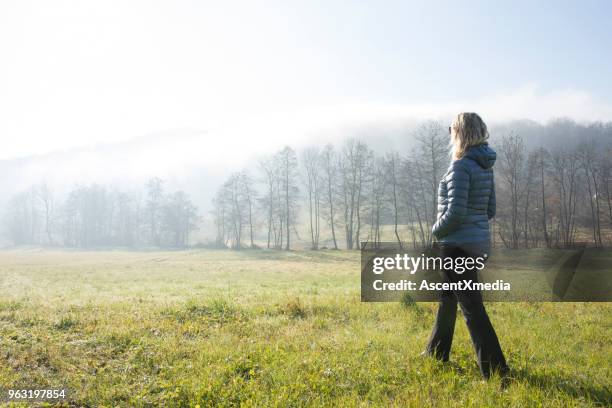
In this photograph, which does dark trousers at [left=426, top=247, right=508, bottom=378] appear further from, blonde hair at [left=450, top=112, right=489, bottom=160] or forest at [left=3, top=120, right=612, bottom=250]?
forest at [left=3, top=120, right=612, bottom=250]

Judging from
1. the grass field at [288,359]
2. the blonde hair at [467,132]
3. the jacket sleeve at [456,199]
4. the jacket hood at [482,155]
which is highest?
the blonde hair at [467,132]

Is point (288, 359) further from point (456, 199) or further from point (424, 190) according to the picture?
point (424, 190)

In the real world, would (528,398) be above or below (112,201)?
below

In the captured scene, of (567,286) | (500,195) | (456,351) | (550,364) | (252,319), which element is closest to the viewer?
(550,364)

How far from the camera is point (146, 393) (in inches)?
151

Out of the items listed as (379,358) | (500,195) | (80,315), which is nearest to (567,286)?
(379,358)

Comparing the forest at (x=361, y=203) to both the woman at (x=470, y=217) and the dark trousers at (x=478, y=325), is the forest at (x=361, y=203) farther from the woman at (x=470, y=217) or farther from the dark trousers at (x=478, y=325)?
the dark trousers at (x=478, y=325)

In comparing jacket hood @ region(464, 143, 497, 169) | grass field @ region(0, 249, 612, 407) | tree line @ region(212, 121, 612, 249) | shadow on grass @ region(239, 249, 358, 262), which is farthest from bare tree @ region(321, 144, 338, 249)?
jacket hood @ region(464, 143, 497, 169)

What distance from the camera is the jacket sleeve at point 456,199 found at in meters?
4.00

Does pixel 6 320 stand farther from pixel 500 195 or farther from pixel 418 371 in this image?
pixel 500 195

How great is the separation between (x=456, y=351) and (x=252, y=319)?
378cm

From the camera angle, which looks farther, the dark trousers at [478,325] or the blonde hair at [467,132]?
the blonde hair at [467,132]

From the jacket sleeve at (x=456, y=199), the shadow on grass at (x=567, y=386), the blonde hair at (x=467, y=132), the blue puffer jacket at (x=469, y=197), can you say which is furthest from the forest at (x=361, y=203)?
the shadow on grass at (x=567, y=386)

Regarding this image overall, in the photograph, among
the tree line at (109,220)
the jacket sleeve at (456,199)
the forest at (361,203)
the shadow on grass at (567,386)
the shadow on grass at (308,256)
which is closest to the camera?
the shadow on grass at (567,386)
